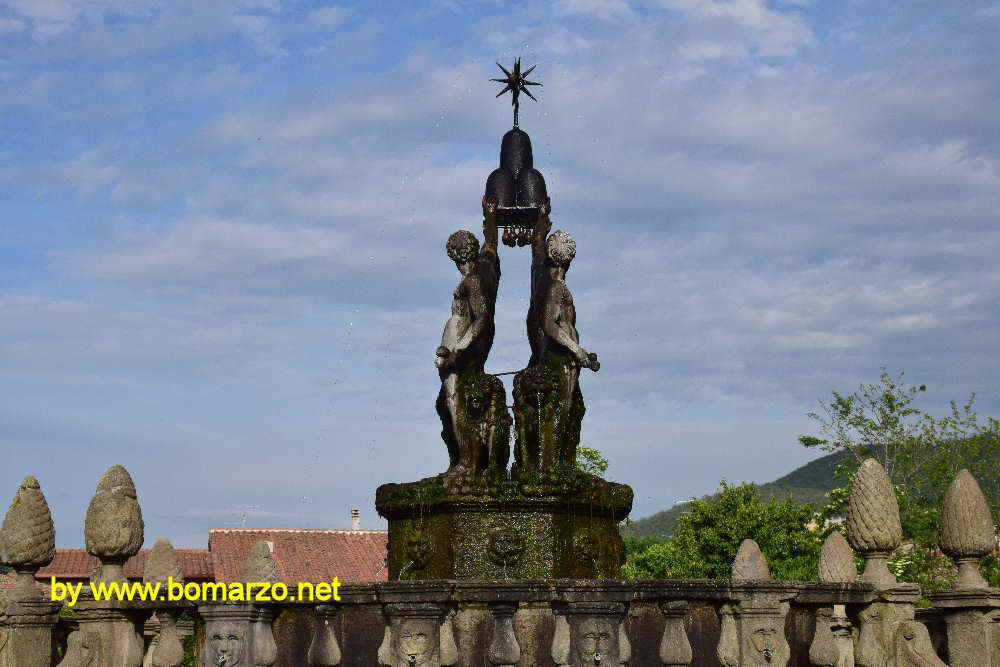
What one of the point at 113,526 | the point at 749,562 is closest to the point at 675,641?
the point at 113,526

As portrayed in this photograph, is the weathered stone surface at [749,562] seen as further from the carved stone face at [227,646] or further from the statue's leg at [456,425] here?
the carved stone face at [227,646]

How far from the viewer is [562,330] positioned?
54.3 feet

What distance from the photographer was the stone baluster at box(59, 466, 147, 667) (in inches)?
466

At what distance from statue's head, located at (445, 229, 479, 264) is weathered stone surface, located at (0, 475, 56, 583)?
6285 mm

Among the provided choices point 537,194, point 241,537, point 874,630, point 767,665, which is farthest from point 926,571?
point 241,537

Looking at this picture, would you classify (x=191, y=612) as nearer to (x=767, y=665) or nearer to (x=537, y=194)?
(x=767, y=665)

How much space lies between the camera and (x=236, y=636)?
10492 mm

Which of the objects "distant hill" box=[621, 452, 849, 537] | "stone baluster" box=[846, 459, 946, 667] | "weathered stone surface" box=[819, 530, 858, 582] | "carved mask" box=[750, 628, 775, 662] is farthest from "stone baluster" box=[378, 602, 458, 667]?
"distant hill" box=[621, 452, 849, 537]

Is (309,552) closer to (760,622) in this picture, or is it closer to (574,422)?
(574,422)

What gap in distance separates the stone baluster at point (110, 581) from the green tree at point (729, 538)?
3667 cm

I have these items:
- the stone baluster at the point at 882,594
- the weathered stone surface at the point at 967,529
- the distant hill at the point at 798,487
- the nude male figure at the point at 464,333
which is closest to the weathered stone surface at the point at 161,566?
the nude male figure at the point at 464,333

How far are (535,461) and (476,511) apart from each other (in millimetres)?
1214

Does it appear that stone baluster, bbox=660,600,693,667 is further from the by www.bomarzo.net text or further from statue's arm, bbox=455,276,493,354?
statue's arm, bbox=455,276,493,354

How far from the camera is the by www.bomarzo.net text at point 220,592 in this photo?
10625 mm
